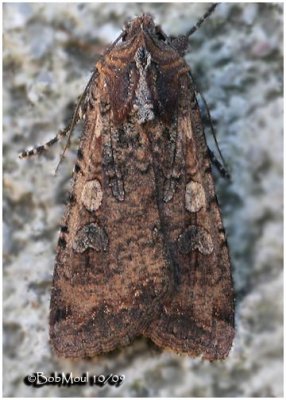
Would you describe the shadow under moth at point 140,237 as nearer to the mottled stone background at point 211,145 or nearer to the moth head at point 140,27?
the moth head at point 140,27

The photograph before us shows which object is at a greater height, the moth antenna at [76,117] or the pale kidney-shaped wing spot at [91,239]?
the moth antenna at [76,117]

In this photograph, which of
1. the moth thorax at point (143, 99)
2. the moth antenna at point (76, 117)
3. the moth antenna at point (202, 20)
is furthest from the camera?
the moth antenna at point (202, 20)

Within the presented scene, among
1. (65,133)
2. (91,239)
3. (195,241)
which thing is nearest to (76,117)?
(65,133)

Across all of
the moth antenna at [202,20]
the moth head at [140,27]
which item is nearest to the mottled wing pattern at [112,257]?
the moth head at [140,27]

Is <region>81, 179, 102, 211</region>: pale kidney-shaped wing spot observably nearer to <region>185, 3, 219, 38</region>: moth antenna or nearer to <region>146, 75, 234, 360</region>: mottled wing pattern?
<region>146, 75, 234, 360</region>: mottled wing pattern

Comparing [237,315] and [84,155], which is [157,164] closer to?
[84,155]

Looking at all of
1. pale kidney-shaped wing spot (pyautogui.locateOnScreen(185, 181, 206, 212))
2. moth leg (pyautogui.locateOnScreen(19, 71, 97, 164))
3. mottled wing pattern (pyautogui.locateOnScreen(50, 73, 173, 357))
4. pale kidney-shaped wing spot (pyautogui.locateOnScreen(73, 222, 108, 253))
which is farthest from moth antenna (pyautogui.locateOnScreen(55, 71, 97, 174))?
pale kidney-shaped wing spot (pyautogui.locateOnScreen(185, 181, 206, 212))
